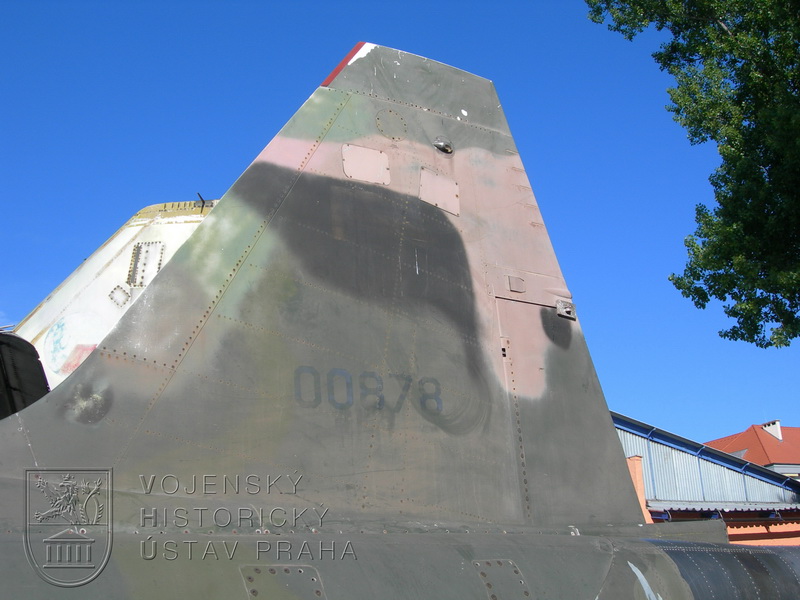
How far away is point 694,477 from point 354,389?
22.4 m

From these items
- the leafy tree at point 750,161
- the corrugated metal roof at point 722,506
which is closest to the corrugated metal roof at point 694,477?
the corrugated metal roof at point 722,506

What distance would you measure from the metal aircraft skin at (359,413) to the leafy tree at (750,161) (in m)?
7.64

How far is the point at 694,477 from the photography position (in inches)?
925

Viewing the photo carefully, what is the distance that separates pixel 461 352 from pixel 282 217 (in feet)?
4.00

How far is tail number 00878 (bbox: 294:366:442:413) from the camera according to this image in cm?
359

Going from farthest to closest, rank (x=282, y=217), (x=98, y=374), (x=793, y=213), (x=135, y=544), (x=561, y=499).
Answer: (x=793, y=213), (x=561, y=499), (x=282, y=217), (x=98, y=374), (x=135, y=544)

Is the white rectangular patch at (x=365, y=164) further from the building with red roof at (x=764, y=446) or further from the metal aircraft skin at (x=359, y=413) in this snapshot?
the building with red roof at (x=764, y=446)

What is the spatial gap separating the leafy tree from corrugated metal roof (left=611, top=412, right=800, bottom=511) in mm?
10797

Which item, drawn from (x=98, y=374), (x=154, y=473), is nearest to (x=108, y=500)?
(x=154, y=473)

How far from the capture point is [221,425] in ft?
10.9

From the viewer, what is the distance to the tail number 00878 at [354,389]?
3.59m

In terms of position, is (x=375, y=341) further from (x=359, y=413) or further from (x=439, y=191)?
(x=439, y=191)

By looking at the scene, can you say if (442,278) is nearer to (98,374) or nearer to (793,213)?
(98,374)

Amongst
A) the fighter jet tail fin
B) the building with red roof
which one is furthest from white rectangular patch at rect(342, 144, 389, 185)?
the building with red roof
